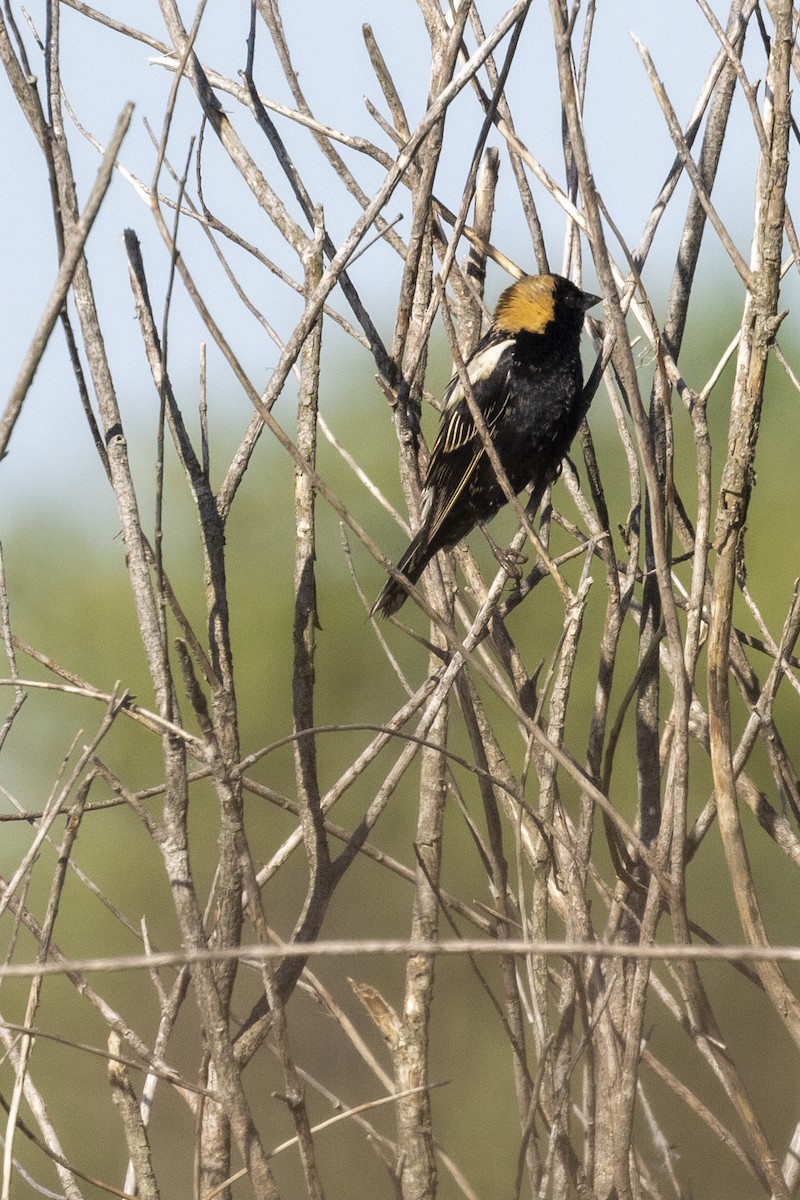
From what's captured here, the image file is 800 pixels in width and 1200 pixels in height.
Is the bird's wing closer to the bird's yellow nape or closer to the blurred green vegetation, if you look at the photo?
the bird's yellow nape

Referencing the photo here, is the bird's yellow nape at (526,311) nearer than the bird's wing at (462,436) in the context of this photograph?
No

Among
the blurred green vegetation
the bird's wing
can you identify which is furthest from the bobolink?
the blurred green vegetation

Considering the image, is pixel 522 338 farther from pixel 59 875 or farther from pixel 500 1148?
pixel 500 1148

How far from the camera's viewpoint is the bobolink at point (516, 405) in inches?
159

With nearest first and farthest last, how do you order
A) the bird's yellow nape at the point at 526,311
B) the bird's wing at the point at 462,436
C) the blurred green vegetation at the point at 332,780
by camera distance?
the bird's wing at the point at 462,436
the bird's yellow nape at the point at 526,311
the blurred green vegetation at the point at 332,780

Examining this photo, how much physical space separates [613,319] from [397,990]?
830 inches

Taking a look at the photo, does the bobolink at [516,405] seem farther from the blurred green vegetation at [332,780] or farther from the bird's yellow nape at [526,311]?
the blurred green vegetation at [332,780]

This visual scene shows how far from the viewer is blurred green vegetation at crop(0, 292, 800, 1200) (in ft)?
58.2

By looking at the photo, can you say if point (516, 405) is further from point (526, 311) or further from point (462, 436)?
point (526, 311)

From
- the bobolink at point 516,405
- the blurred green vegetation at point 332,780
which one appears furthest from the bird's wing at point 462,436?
the blurred green vegetation at point 332,780

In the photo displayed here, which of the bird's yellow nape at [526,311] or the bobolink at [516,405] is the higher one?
the bird's yellow nape at [526,311]

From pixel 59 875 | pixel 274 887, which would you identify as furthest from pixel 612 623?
pixel 274 887

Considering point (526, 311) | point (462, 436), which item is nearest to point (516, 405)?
point (462, 436)

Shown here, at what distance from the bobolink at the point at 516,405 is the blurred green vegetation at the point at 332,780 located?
1206 centimetres
